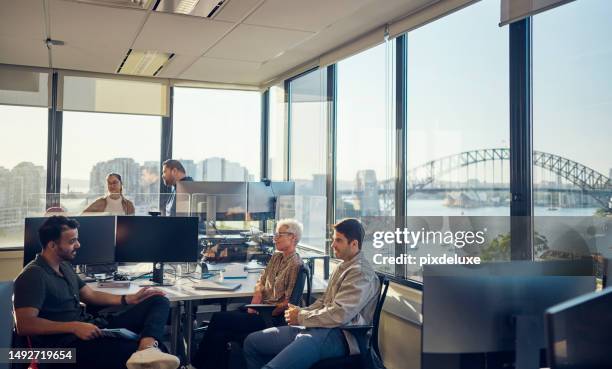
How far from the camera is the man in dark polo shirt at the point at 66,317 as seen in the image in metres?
2.61

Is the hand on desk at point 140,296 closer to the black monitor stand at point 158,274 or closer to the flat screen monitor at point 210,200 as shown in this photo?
the black monitor stand at point 158,274

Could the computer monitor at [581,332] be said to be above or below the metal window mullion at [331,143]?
below

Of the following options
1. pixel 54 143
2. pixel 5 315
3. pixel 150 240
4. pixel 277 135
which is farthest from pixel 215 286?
pixel 54 143

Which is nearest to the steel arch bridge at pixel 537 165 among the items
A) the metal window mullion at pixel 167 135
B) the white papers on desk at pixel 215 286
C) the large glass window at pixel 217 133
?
the white papers on desk at pixel 215 286

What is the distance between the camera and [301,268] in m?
3.27

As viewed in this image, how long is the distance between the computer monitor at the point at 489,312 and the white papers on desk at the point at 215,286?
6.89 ft

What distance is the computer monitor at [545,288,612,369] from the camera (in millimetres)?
1038

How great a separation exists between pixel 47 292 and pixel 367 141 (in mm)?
2752

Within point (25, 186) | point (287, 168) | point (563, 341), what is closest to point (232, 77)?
point (287, 168)

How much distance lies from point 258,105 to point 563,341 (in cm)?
612

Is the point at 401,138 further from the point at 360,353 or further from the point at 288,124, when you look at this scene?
the point at 288,124

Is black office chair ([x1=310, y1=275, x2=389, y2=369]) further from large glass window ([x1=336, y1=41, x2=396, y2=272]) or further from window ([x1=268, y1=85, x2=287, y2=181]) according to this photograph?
window ([x1=268, y1=85, x2=287, y2=181])

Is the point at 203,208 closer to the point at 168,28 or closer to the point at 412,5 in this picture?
the point at 168,28

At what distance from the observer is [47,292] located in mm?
2709
